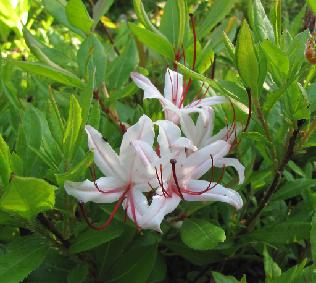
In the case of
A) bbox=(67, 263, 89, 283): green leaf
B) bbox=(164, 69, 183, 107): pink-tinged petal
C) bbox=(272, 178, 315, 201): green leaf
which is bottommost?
bbox=(67, 263, 89, 283): green leaf

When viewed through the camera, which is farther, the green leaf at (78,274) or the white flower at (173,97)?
the green leaf at (78,274)

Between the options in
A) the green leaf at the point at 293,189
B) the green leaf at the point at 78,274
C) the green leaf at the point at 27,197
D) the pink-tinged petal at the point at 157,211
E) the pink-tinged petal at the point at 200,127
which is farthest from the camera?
the green leaf at the point at 293,189

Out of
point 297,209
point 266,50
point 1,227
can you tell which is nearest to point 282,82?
point 266,50

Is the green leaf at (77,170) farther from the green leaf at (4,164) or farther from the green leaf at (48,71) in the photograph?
the green leaf at (48,71)

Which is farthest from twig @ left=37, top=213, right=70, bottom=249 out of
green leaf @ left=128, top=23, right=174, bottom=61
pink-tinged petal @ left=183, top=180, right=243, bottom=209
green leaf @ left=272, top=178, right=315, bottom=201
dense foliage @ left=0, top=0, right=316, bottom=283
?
green leaf @ left=272, top=178, right=315, bottom=201

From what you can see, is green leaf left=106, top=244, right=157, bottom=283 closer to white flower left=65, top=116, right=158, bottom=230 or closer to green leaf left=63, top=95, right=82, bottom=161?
white flower left=65, top=116, right=158, bottom=230

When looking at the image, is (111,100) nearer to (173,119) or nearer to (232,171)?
(173,119)

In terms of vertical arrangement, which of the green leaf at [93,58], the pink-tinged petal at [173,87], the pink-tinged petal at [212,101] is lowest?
the green leaf at [93,58]

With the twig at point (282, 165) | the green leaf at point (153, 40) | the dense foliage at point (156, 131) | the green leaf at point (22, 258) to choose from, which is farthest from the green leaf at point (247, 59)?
the green leaf at point (22, 258)

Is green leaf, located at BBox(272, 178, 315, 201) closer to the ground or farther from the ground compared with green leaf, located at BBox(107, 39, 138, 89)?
closer to the ground
